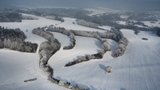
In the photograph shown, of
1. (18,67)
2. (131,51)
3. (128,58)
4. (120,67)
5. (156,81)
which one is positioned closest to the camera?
(156,81)

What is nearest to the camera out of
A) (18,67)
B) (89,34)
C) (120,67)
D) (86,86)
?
(86,86)

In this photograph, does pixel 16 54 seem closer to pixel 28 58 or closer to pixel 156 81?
pixel 28 58

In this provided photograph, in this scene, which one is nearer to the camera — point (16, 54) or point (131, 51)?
point (16, 54)

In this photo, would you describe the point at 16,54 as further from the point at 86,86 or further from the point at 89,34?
the point at 89,34

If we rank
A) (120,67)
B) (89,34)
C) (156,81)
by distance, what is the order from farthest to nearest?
1. (89,34)
2. (120,67)
3. (156,81)

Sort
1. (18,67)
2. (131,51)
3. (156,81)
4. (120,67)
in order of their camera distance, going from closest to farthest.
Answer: (156,81) < (18,67) < (120,67) < (131,51)

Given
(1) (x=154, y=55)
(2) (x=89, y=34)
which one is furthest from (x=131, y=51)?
(2) (x=89, y=34)

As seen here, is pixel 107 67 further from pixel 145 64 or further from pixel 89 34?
pixel 89 34

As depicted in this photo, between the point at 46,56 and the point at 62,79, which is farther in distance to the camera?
the point at 46,56

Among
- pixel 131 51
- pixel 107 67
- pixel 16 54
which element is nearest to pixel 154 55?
pixel 131 51
